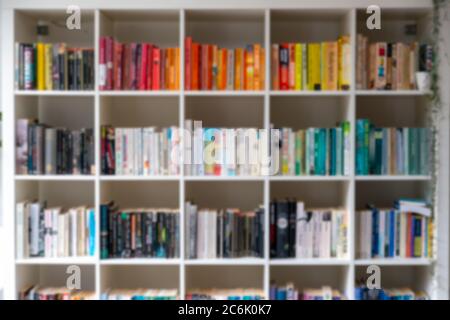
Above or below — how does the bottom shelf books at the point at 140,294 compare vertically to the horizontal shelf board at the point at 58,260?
below

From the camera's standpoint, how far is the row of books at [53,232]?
2285 millimetres

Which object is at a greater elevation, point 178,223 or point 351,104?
point 351,104

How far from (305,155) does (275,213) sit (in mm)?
287

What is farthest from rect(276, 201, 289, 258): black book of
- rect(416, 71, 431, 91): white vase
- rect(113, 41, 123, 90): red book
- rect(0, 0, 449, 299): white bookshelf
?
rect(113, 41, 123, 90): red book

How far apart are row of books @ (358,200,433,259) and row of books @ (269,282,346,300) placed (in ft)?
0.75

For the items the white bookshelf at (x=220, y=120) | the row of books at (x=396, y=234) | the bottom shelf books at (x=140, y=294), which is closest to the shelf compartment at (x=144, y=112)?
the white bookshelf at (x=220, y=120)

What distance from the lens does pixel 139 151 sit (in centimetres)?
227

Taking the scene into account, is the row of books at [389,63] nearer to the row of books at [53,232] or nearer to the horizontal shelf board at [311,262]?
the horizontal shelf board at [311,262]

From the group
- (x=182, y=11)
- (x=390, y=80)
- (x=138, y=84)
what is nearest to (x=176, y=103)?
(x=138, y=84)

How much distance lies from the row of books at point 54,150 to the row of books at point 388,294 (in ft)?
4.25

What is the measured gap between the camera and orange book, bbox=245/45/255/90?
2.26 m
